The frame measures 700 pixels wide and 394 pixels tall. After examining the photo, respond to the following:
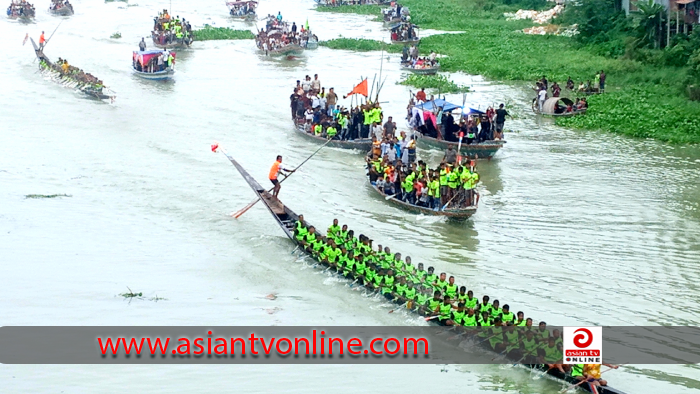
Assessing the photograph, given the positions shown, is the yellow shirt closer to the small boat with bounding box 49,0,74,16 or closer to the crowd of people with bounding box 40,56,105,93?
the crowd of people with bounding box 40,56,105,93

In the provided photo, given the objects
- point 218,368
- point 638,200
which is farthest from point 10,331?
point 638,200

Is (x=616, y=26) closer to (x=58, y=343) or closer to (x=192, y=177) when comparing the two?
(x=192, y=177)

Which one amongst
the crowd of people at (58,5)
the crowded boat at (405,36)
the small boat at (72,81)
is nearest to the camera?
the small boat at (72,81)

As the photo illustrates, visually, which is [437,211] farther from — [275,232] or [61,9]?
[61,9]

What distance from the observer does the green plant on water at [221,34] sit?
50.4 metres

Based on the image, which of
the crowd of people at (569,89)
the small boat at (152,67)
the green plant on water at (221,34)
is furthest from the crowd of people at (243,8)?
the crowd of people at (569,89)

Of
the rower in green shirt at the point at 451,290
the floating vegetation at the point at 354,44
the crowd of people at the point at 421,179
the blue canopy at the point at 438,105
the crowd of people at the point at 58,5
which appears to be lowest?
the rower in green shirt at the point at 451,290

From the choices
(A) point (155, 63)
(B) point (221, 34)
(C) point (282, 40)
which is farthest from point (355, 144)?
(B) point (221, 34)

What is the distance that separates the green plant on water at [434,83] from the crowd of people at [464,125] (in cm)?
726

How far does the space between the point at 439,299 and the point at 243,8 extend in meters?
45.0

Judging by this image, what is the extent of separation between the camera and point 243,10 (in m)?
59.5

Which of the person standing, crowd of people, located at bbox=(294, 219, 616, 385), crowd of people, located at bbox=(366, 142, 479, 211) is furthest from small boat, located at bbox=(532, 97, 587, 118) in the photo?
crowd of people, located at bbox=(294, 219, 616, 385)

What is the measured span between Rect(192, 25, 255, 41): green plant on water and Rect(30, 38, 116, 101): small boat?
1002 cm

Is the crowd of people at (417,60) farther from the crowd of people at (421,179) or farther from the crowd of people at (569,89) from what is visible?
the crowd of people at (421,179)
